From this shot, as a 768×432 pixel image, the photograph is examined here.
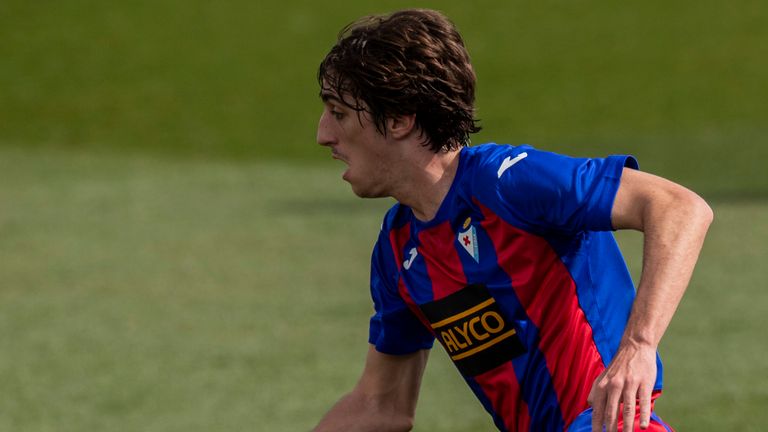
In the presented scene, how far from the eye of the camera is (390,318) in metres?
4.76

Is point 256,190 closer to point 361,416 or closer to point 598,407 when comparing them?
point 361,416

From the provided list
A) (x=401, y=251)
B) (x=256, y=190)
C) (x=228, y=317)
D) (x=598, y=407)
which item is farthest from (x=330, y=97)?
(x=256, y=190)

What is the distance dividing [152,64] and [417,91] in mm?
25264

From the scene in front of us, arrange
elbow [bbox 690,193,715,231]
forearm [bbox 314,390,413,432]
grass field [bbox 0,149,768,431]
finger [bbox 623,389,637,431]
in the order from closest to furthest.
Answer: finger [bbox 623,389,637,431] → elbow [bbox 690,193,715,231] → forearm [bbox 314,390,413,432] → grass field [bbox 0,149,768,431]

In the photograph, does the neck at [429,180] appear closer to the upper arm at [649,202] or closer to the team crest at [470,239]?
the team crest at [470,239]

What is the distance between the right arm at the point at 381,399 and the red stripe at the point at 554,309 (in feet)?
2.45

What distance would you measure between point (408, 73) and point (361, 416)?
123 cm

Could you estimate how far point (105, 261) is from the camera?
45.4 feet

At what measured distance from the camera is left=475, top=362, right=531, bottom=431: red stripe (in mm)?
4348

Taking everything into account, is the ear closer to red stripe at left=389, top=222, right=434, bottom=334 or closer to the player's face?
the player's face

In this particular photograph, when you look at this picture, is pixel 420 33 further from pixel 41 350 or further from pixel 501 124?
pixel 501 124

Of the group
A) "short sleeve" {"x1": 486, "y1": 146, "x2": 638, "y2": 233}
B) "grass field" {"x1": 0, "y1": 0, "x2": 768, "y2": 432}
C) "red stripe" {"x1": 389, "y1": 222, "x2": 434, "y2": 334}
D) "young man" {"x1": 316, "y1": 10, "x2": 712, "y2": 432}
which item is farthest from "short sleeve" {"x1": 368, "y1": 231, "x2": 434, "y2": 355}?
"grass field" {"x1": 0, "y1": 0, "x2": 768, "y2": 432}

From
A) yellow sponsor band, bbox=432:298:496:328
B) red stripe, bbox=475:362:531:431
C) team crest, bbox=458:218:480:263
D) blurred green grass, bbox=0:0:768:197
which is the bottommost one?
blurred green grass, bbox=0:0:768:197

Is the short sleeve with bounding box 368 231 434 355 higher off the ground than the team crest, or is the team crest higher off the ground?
the team crest
